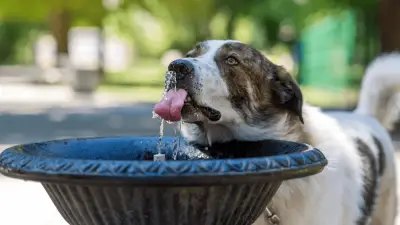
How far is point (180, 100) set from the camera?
3.44 m

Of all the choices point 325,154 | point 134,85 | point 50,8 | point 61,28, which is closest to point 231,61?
point 325,154

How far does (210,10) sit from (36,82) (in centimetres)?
923

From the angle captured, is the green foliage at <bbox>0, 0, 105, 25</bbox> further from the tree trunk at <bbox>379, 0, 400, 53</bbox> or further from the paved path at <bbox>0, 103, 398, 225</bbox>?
the tree trunk at <bbox>379, 0, 400, 53</bbox>

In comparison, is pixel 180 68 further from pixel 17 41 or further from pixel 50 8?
pixel 17 41

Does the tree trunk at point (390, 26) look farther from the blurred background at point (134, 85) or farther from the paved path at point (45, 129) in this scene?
the paved path at point (45, 129)

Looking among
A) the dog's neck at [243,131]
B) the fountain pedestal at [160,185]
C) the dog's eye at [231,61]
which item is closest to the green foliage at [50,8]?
the dog's neck at [243,131]

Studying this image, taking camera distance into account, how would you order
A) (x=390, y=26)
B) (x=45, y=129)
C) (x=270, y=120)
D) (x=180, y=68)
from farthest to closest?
(x=390, y=26) → (x=45, y=129) → (x=270, y=120) → (x=180, y=68)

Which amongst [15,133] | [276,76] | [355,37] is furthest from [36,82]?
[276,76]

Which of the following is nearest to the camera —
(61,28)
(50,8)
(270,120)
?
(270,120)

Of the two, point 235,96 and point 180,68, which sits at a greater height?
point 180,68

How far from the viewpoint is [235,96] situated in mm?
3975

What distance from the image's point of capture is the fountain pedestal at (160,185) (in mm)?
2627

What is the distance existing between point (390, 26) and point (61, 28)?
839 inches

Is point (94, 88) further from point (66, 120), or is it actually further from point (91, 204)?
point (91, 204)
